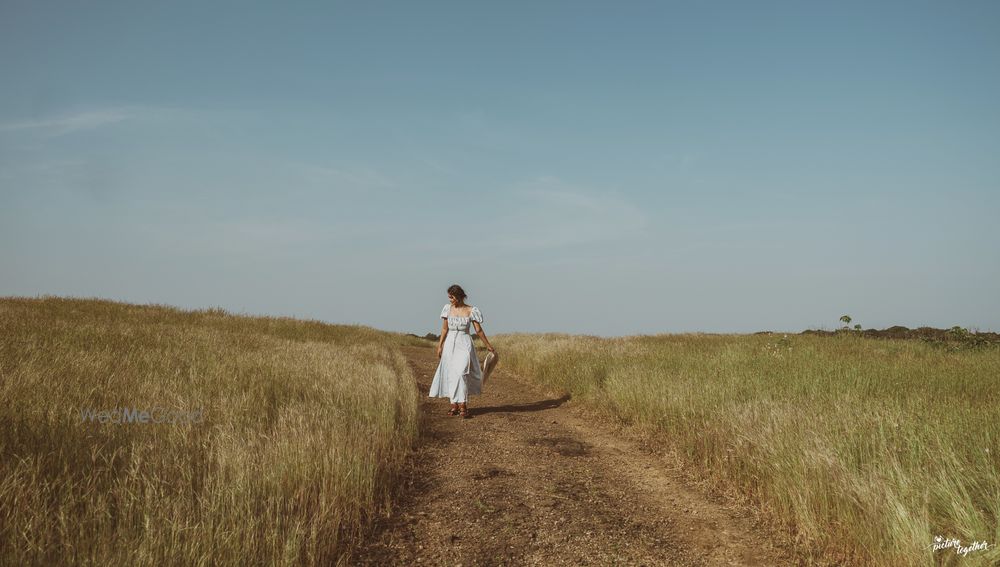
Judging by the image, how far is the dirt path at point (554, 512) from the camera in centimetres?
359

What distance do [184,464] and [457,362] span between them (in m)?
5.88

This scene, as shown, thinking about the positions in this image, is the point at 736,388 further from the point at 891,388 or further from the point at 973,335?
the point at 973,335

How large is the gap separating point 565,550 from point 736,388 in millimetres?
4617

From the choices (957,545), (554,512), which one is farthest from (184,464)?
(957,545)

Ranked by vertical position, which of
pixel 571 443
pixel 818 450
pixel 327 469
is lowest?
pixel 571 443

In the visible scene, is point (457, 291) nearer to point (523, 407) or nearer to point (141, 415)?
point (523, 407)

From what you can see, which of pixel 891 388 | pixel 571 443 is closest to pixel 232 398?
pixel 571 443

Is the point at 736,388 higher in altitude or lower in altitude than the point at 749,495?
higher

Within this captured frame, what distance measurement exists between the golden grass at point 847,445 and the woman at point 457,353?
2510 mm

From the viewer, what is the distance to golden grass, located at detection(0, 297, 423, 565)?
2.77 metres

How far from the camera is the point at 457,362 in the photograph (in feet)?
31.0

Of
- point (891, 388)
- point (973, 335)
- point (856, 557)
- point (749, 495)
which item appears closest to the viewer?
point (856, 557)

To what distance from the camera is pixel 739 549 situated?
12.3 ft

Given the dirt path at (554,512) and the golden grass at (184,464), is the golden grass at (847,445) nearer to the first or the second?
the dirt path at (554,512)
